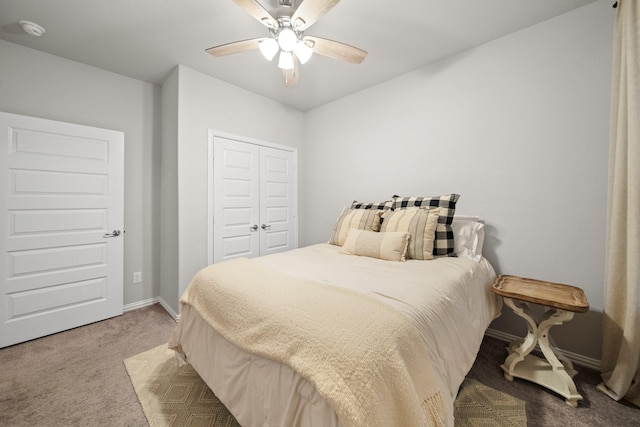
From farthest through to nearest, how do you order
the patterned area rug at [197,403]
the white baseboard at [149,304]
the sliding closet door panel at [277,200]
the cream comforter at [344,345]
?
the sliding closet door panel at [277,200] → the white baseboard at [149,304] → the patterned area rug at [197,403] → the cream comforter at [344,345]

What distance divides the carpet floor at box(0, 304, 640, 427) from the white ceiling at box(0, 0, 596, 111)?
2.63 meters

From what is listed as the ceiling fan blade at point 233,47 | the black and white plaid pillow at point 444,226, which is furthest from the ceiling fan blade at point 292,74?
the black and white plaid pillow at point 444,226

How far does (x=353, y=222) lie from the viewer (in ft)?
7.98

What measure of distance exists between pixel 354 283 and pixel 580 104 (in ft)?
7.00

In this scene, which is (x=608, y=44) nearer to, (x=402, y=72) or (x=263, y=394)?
(x=402, y=72)

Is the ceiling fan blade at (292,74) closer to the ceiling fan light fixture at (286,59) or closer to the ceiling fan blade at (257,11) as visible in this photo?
the ceiling fan light fixture at (286,59)

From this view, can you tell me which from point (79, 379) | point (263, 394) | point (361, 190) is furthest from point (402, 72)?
point (79, 379)

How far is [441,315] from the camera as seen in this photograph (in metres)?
1.18

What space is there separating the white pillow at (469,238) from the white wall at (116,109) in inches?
130

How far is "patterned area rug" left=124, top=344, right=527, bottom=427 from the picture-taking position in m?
1.33

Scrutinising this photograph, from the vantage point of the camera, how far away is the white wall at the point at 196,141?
100 inches

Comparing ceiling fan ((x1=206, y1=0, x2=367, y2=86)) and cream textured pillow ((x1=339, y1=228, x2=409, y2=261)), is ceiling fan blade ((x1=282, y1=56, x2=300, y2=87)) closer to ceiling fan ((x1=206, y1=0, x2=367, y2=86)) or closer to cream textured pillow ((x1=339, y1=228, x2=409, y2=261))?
ceiling fan ((x1=206, y1=0, x2=367, y2=86))

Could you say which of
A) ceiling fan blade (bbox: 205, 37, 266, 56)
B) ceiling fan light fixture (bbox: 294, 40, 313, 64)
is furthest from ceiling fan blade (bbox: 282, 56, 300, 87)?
ceiling fan blade (bbox: 205, 37, 266, 56)

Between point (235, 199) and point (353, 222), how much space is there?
59.8 inches
